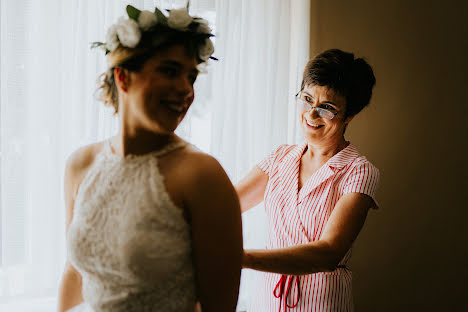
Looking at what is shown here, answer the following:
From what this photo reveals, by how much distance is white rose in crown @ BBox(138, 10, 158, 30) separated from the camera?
0.90 meters

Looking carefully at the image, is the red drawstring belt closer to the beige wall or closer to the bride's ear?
the bride's ear

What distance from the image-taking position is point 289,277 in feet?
4.65

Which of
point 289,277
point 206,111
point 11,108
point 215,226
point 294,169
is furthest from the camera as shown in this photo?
point 206,111

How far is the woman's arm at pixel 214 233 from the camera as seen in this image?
880 mm

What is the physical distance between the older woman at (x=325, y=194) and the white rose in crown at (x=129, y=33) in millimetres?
728

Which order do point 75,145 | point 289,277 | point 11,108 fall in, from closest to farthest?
point 289,277, point 11,108, point 75,145

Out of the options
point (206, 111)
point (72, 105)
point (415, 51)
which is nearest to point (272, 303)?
point (206, 111)

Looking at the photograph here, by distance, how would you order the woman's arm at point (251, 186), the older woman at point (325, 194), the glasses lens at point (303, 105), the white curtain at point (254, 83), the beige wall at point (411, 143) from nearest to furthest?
the older woman at point (325, 194), the glasses lens at point (303, 105), the woman's arm at point (251, 186), the white curtain at point (254, 83), the beige wall at point (411, 143)

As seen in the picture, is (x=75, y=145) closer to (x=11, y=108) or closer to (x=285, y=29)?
(x=11, y=108)

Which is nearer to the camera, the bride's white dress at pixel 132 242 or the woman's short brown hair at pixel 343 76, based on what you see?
the bride's white dress at pixel 132 242

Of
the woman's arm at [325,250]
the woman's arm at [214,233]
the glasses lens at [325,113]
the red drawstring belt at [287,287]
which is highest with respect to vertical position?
the glasses lens at [325,113]

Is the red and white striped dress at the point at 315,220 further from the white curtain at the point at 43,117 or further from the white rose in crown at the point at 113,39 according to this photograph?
the white rose in crown at the point at 113,39

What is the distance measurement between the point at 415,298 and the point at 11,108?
2353mm

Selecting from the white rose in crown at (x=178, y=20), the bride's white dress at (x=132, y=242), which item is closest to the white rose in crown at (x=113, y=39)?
the white rose in crown at (x=178, y=20)
